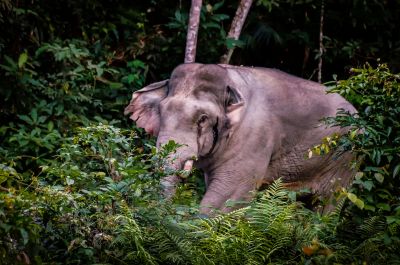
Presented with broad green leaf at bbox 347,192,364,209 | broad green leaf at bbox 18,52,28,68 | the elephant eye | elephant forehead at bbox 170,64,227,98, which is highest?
broad green leaf at bbox 347,192,364,209

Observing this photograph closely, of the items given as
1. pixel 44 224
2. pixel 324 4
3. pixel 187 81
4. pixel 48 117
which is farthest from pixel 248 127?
pixel 324 4

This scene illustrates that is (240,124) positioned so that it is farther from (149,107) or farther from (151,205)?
(151,205)

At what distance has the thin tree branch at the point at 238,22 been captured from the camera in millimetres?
10578

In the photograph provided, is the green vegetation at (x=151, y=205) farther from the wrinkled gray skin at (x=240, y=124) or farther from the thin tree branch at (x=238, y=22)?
the thin tree branch at (x=238, y=22)

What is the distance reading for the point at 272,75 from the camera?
8.51 m


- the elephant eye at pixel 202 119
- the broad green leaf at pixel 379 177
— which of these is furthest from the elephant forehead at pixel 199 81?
the broad green leaf at pixel 379 177

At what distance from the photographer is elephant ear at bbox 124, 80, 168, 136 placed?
8.16 metres

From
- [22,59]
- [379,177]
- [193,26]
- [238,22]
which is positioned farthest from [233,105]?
[238,22]

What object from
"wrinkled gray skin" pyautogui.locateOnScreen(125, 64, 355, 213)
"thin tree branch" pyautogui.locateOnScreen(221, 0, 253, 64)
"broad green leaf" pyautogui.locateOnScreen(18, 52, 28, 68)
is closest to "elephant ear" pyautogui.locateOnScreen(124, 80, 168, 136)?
"wrinkled gray skin" pyautogui.locateOnScreen(125, 64, 355, 213)

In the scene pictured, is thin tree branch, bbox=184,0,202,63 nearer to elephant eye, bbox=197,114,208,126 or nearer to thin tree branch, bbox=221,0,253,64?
thin tree branch, bbox=221,0,253,64

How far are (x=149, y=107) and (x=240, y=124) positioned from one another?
0.86m

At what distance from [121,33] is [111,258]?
672 cm

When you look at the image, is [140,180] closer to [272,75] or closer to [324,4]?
[272,75]

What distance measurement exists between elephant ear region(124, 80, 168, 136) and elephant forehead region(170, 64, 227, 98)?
32 centimetres
